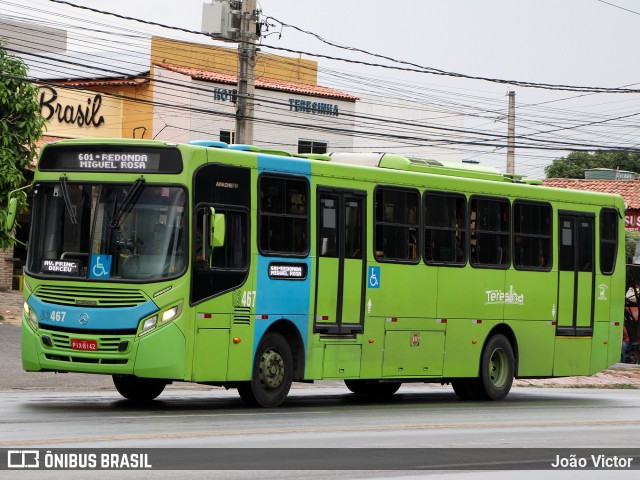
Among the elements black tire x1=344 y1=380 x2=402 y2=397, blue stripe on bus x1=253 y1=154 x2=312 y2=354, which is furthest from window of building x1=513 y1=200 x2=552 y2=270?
blue stripe on bus x1=253 y1=154 x2=312 y2=354

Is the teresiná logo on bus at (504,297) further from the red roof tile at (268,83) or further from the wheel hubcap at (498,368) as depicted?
the red roof tile at (268,83)

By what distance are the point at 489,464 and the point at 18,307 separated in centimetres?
2534

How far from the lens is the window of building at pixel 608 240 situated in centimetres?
2381

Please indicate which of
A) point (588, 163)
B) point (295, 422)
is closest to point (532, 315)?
point (295, 422)

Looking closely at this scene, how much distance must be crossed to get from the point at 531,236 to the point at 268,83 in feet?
125

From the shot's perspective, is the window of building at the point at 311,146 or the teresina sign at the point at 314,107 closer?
the teresina sign at the point at 314,107

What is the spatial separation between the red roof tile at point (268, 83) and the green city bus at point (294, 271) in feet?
111

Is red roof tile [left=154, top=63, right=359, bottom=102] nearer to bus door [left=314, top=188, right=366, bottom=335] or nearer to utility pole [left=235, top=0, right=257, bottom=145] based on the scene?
utility pole [left=235, top=0, right=257, bottom=145]

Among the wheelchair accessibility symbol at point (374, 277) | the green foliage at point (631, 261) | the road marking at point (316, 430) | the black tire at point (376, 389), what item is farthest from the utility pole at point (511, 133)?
the road marking at point (316, 430)

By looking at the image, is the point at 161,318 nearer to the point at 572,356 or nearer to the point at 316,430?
the point at 316,430

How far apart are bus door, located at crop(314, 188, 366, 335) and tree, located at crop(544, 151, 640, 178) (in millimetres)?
71951

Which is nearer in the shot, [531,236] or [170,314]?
[170,314]

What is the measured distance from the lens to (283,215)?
58.1ft

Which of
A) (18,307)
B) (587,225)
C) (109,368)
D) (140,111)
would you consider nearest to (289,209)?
(109,368)
